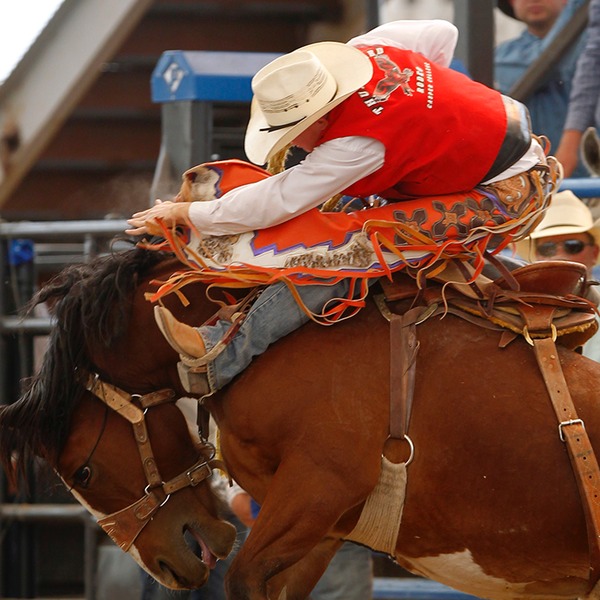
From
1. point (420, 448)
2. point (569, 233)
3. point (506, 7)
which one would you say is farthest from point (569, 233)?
point (506, 7)

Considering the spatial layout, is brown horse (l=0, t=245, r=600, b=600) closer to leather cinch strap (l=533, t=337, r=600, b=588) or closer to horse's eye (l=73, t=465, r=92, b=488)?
leather cinch strap (l=533, t=337, r=600, b=588)

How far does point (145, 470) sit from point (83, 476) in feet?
0.77

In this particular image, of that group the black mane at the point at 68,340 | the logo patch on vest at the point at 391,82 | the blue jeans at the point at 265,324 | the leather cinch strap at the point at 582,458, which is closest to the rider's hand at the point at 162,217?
the black mane at the point at 68,340

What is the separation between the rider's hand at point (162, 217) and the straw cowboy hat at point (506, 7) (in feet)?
13.3

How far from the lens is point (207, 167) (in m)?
4.12

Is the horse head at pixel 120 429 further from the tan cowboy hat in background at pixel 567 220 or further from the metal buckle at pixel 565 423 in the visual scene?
the tan cowboy hat in background at pixel 567 220

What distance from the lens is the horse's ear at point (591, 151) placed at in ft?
19.0

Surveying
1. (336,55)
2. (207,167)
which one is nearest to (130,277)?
(207,167)

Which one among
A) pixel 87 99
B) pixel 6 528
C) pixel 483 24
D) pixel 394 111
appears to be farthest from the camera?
pixel 87 99

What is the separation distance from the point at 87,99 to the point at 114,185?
0.71 meters

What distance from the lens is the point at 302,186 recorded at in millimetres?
3809

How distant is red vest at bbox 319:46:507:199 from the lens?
380 cm

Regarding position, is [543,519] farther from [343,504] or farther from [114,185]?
[114,185]

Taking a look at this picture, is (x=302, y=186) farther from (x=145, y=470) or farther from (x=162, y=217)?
(x=145, y=470)
